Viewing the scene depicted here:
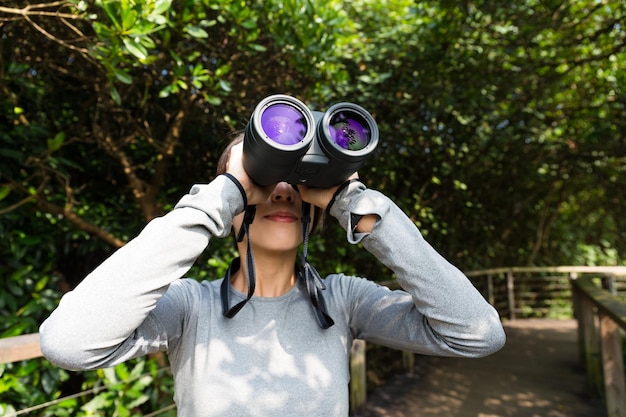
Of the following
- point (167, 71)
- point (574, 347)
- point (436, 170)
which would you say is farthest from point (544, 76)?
point (167, 71)

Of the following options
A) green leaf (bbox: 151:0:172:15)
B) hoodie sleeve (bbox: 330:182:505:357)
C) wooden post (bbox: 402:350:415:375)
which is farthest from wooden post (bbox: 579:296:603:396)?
green leaf (bbox: 151:0:172:15)

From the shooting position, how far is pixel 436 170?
4570mm

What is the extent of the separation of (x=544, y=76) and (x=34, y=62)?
167 inches

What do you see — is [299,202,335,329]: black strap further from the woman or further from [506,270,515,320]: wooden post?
[506,270,515,320]: wooden post

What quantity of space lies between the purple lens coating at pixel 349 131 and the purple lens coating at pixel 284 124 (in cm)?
7

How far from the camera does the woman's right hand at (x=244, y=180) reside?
37.2 inches

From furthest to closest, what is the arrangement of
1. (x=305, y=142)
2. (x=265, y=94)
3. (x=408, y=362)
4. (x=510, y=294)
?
(x=510, y=294) → (x=408, y=362) → (x=265, y=94) → (x=305, y=142)

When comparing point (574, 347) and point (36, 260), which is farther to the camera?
point (574, 347)

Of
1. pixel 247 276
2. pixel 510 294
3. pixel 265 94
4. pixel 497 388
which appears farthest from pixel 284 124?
pixel 510 294

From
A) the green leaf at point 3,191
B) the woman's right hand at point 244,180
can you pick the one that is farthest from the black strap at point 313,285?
the green leaf at point 3,191

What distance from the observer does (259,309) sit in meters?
0.98

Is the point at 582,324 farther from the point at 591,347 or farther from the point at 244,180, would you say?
the point at 244,180

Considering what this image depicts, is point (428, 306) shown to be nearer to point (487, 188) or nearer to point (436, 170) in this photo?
point (436, 170)

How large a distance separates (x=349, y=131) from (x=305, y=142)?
125mm
